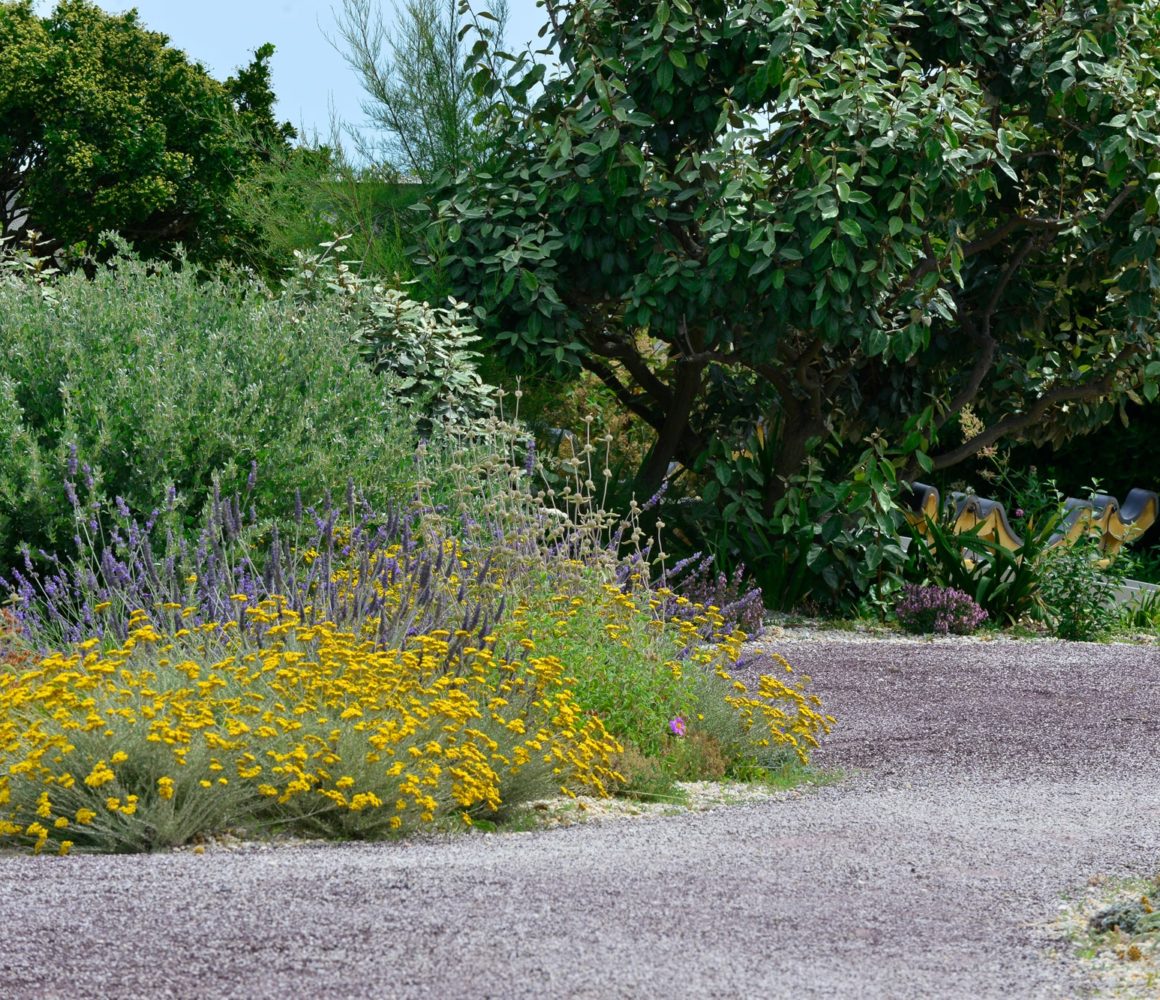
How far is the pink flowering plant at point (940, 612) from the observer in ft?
27.6

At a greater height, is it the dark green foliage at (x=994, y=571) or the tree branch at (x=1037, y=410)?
the tree branch at (x=1037, y=410)

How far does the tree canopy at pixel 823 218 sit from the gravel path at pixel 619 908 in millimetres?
4071

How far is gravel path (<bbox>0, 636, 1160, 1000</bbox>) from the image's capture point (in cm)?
254

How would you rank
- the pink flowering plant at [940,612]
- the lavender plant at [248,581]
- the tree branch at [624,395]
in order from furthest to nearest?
the tree branch at [624,395] → the pink flowering plant at [940,612] → the lavender plant at [248,581]

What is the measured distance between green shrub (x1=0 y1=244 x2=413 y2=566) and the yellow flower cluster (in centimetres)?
173

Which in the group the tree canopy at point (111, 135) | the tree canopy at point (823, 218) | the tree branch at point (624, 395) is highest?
the tree canopy at point (111, 135)

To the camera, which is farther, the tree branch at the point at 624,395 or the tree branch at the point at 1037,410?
the tree branch at the point at 624,395

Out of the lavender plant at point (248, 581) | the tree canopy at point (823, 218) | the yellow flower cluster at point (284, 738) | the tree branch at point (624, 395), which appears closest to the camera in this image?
the yellow flower cluster at point (284, 738)

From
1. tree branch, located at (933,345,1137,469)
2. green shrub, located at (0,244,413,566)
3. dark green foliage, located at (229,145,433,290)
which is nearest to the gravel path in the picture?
green shrub, located at (0,244,413,566)

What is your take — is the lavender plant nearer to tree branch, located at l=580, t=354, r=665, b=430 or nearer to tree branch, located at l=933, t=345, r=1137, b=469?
tree branch, located at l=580, t=354, r=665, b=430

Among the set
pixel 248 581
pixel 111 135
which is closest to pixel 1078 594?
pixel 248 581

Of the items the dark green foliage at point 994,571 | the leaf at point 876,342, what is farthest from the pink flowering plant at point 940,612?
the leaf at point 876,342

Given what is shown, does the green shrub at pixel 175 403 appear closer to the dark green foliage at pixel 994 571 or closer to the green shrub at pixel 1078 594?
the dark green foliage at pixel 994 571

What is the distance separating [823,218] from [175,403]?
3.44 metres
